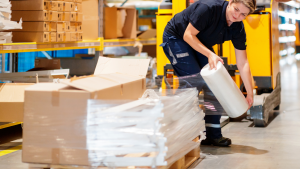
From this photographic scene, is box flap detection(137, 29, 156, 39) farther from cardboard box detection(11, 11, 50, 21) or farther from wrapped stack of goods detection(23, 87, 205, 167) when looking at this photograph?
wrapped stack of goods detection(23, 87, 205, 167)

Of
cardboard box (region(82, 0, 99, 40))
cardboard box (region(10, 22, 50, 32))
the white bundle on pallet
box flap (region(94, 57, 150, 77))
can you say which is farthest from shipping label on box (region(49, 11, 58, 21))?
the white bundle on pallet

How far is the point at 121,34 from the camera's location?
6.23m

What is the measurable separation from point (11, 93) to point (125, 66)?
117cm

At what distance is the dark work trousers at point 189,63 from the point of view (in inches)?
127

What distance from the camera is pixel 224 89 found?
114 inches

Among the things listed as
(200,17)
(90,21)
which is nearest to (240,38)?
(200,17)

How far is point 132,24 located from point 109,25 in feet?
1.97

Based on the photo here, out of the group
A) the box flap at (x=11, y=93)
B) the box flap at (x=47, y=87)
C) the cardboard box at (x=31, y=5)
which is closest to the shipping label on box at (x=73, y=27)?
the cardboard box at (x=31, y=5)

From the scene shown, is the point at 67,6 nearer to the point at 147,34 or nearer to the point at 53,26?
the point at 53,26

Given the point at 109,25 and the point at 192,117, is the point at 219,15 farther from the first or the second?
the point at 109,25

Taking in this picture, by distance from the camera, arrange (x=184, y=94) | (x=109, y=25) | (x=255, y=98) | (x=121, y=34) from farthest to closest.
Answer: (x=121, y=34)
(x=109, y=25)
(x=255, y=98)
(x=184, y=94)

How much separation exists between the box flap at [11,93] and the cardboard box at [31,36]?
31.3 inches

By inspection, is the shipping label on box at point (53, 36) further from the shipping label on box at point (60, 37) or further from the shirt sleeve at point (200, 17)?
the shirt sleeve at point (200, 17)

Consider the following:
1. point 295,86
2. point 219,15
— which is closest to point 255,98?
point 219,15
